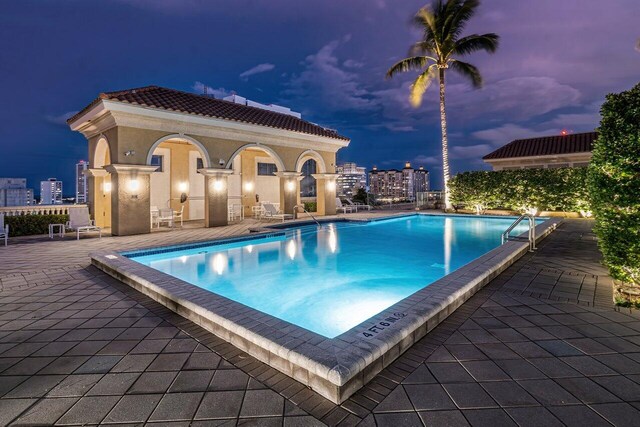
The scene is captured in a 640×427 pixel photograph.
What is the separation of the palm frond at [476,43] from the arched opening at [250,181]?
12.4 m

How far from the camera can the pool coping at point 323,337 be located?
2.46 meters

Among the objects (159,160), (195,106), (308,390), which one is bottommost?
(308,390)

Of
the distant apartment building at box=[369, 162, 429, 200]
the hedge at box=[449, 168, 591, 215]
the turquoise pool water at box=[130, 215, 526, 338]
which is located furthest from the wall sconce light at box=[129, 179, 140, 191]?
the distant apartment building at box=[369, 162, 429, 200]

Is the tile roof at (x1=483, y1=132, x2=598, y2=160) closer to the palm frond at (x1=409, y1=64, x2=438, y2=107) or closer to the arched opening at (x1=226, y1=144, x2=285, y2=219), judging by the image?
the palm frond at (x1=409, y1=64, x2=438, y2=107)

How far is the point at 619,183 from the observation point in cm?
417

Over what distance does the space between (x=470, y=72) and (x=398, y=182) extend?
144241 millimetres

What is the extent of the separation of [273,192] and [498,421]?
770 inches

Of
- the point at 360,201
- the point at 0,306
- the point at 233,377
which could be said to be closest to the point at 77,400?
the point at 233,377

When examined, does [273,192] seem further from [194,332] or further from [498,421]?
[498,421]

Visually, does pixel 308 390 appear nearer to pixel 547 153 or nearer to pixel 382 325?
pixel 382 325

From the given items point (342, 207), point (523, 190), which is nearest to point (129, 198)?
point (342, 207)

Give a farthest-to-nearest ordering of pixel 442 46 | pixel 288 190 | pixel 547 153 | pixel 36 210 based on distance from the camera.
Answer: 1. pixel 547 153
2. pixel 442 46
3. pixel 288 190
4. pixel 36 210

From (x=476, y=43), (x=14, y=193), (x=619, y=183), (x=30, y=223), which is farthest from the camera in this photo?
(x=14, y=193)

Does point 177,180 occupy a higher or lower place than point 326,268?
higher
